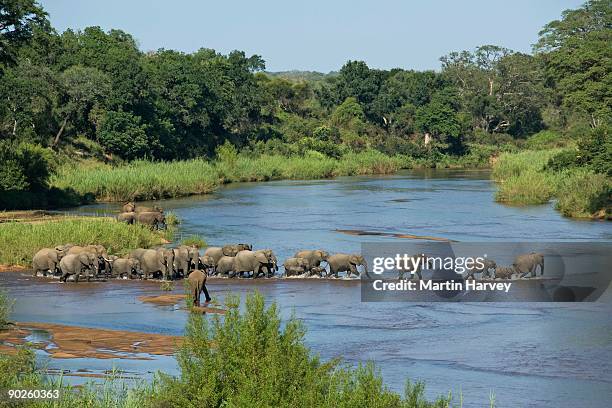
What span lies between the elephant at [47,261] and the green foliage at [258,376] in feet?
45.1

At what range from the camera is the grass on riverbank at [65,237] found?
27.4 meters

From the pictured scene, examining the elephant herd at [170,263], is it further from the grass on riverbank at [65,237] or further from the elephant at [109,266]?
the grass on riverbank at [65,237]

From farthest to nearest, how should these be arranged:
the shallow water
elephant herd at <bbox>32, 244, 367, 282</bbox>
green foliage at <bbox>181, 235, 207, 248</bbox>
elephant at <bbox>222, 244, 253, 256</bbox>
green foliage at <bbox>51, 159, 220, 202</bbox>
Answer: green foliage at <bbox>51, 159, 220, 202</bbox> → green foliage at <bbox>181, 235, 207, 248</bbox> → elephant at <bbox>222, 244, 253, 256</bbox> → elephant herd at <bbox>32, 244, 367, 282</bbox> → the shallow water

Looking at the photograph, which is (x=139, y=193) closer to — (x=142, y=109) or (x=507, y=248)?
(x=142, y=109)

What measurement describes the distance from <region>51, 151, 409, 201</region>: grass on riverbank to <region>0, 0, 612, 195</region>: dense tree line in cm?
220

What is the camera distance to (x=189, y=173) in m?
54.1

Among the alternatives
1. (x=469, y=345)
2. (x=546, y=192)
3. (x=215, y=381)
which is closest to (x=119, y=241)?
(x=469, y=345)

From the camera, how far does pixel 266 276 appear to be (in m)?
25.8

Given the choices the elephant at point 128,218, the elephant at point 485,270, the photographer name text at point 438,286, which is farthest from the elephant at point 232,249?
the elephant at point 128,218

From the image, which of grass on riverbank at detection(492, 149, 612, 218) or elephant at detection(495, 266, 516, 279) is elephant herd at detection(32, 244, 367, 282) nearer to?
elephant at detection(495, 266, 516, 279)

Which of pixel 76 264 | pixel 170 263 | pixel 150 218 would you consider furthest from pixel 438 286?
pixel 150 218

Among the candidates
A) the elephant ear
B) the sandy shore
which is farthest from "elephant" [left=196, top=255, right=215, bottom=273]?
the sandy shore

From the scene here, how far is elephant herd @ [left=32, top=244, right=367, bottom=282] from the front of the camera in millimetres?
24891

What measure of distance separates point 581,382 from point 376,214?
26463 millimetres
